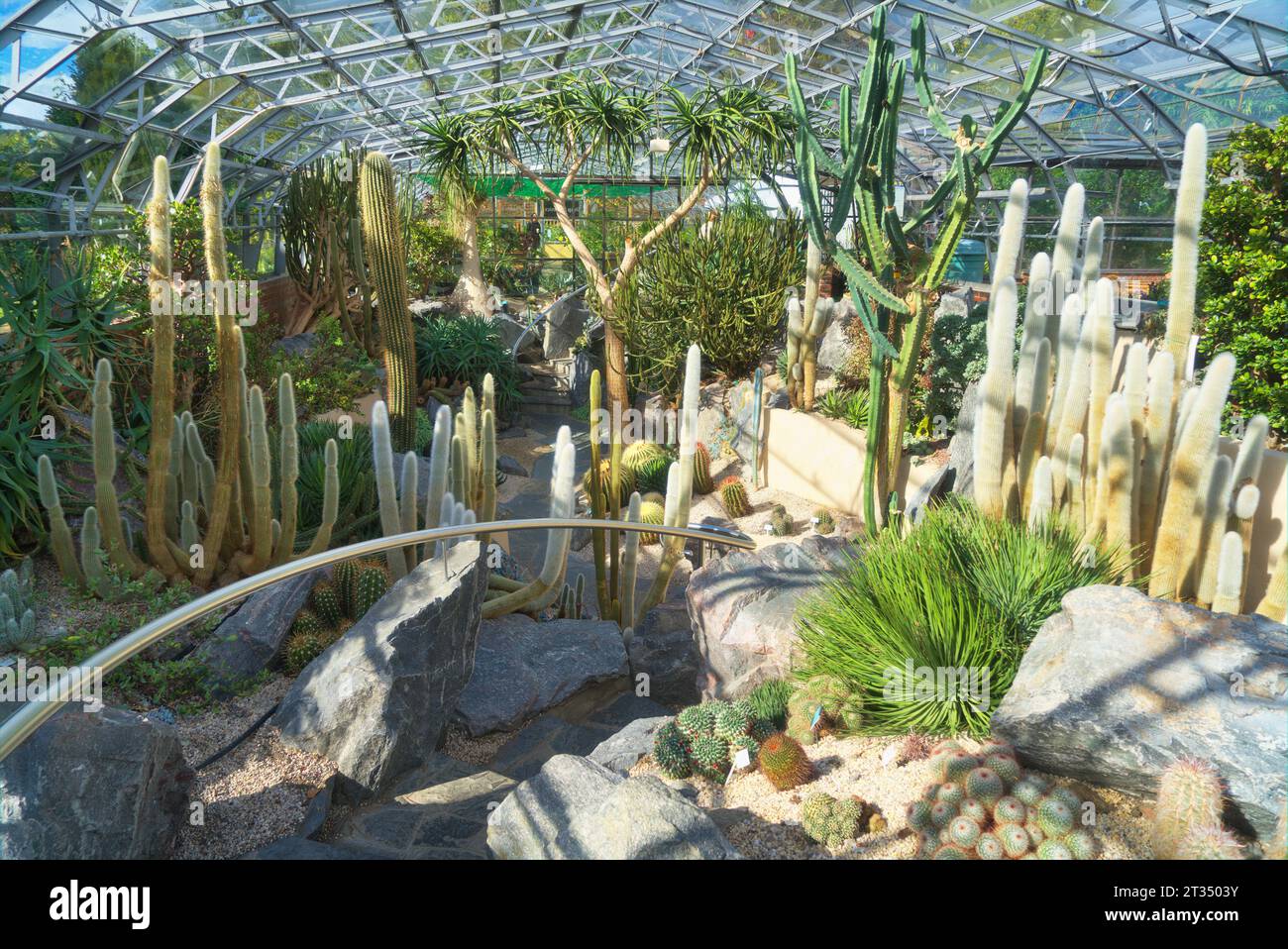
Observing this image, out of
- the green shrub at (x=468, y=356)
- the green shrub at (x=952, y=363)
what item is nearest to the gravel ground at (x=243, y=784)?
the green shrub at (x=952, y=363)

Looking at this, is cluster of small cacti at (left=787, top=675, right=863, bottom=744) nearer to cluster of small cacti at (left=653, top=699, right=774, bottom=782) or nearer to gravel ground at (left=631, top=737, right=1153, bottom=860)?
gravel ground at (left=631, top=737, right=1153, bottom=860)

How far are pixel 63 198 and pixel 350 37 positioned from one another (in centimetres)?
365

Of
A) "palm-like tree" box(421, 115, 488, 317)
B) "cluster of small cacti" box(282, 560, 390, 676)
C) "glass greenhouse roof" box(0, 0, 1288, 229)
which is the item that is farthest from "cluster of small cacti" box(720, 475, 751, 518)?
"palm-like tree" box(421, 115, 488, 317)

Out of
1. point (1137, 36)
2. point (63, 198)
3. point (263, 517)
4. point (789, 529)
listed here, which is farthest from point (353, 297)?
point (1137, 36)

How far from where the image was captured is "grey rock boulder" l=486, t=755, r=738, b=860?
2629 millimetres

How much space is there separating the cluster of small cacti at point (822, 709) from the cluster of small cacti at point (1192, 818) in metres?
1.27

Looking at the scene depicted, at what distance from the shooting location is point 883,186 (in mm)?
5598

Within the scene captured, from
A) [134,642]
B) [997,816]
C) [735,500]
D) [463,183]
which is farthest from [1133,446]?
[463,183]

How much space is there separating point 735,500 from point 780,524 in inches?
22.9

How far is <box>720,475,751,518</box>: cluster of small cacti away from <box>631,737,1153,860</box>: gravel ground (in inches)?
209

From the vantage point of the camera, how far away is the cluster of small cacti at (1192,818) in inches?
91.1

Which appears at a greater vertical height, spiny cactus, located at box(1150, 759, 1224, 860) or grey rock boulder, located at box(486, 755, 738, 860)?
spiny cactus, located at box(1150, 759, 1224, 860)

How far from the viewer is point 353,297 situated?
13750 millimetres
